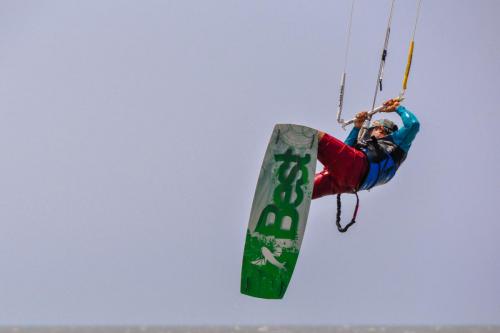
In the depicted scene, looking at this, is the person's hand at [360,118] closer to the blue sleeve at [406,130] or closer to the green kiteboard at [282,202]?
the blue sleeve at [406,130]

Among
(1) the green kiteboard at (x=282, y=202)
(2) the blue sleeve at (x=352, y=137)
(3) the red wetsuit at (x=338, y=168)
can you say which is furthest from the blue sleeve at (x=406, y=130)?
(1) the green kiteboard at (x=282, y=202)

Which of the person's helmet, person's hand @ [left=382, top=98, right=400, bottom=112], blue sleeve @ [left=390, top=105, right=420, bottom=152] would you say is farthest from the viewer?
the person's helmet

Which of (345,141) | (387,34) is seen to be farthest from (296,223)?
(387,34)

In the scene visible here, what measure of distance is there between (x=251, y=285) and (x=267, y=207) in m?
1.03

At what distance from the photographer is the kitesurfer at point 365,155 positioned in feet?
44.2

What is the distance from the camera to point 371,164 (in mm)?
13828

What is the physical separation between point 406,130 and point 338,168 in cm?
126

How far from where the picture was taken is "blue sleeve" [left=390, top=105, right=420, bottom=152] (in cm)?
1424

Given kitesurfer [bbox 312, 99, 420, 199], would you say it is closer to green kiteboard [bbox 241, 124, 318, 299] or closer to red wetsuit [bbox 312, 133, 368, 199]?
red wetsuit [bbox 312, 133, 368, 199]

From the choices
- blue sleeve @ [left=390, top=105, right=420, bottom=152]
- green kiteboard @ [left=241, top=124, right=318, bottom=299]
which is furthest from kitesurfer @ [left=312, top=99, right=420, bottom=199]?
green kiteboard @ [left=241, top=124, right=318, bottom=299]

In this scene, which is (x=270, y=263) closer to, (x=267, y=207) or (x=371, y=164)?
(x=267, y=207)

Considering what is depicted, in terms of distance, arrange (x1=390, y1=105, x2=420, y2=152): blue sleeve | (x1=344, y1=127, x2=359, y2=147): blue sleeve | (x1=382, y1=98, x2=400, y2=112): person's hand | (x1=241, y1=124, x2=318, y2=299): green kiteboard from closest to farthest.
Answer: (x1=241, y1=124, x2=318, y2=299): green kiteboard < (x1=382, y1=98, x2=400, y2=112): person's hand < (x1=390, y1=105, x2=420, y2=152): blue sleeve < (x1=344, y1=127, x2=359, y2=147): blue sleeve

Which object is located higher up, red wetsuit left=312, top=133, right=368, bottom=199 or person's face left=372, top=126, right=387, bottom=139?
person's face left=372, top=126, right=387, bottom=139

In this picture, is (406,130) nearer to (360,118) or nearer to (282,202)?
(360,118)
